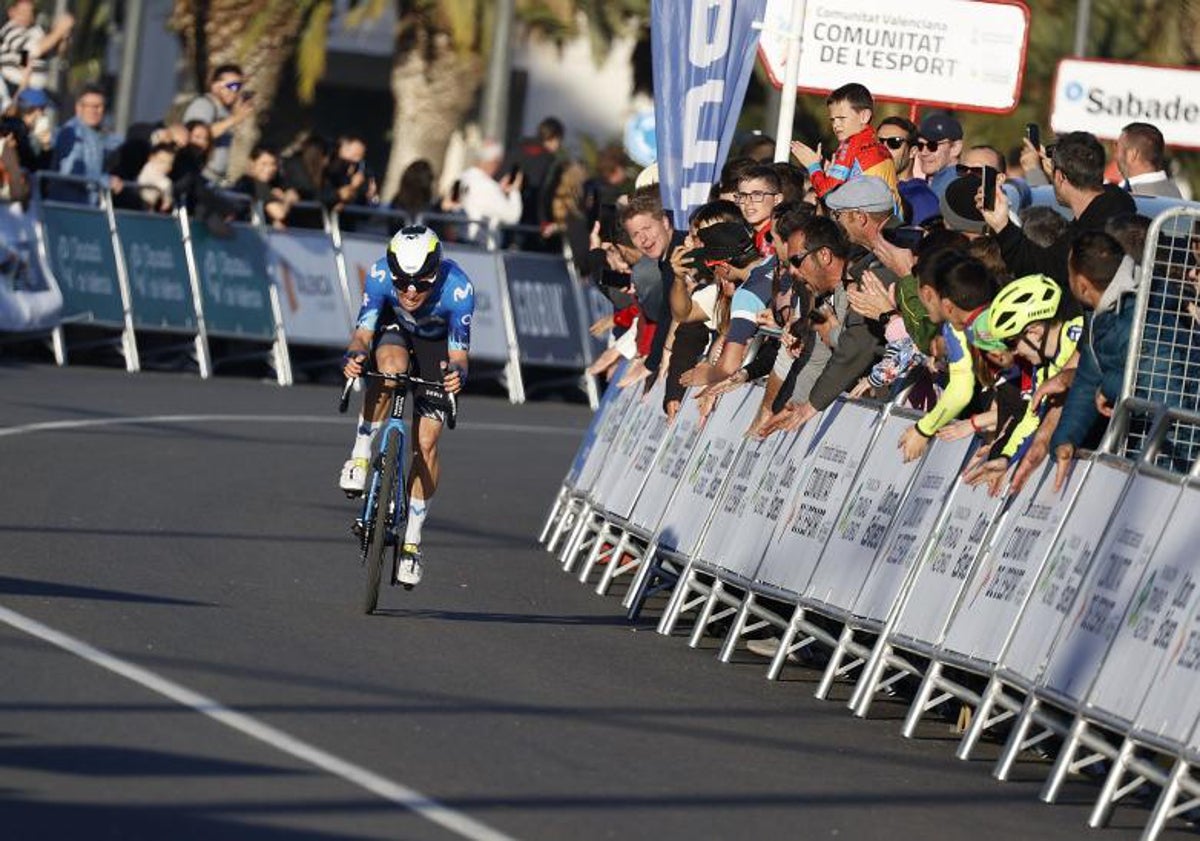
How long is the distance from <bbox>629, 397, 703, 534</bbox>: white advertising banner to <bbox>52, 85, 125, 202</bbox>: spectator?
11.4m

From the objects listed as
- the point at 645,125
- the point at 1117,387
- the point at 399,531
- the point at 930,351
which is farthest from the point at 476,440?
the point at 1117,387

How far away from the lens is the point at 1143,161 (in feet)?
47.6

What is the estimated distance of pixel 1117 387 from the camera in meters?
10.6

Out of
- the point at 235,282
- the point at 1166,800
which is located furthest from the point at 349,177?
the point at 1166,800

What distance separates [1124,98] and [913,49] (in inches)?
129

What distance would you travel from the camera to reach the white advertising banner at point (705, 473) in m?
14.1

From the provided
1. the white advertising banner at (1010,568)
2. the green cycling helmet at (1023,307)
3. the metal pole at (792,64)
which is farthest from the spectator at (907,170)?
the white advertising banner at (1010,568)

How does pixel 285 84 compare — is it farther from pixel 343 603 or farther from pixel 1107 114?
pixel 343 603

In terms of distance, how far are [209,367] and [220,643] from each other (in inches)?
581

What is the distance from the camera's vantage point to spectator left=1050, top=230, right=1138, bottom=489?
10648 millimetres

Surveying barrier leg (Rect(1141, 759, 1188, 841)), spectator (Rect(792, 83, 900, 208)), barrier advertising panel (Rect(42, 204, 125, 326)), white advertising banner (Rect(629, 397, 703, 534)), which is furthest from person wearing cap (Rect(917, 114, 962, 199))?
barrier advertising panel (Rect(42, 204, 125, 326))

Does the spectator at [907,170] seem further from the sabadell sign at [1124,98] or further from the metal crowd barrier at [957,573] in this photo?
the sabadell sign at [1124,98]

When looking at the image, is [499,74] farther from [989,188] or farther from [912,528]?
[912,528]

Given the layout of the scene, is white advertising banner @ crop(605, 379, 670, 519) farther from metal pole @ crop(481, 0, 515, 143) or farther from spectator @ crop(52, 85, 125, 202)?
metal pole @ crop(481, 0, 515, 143)
